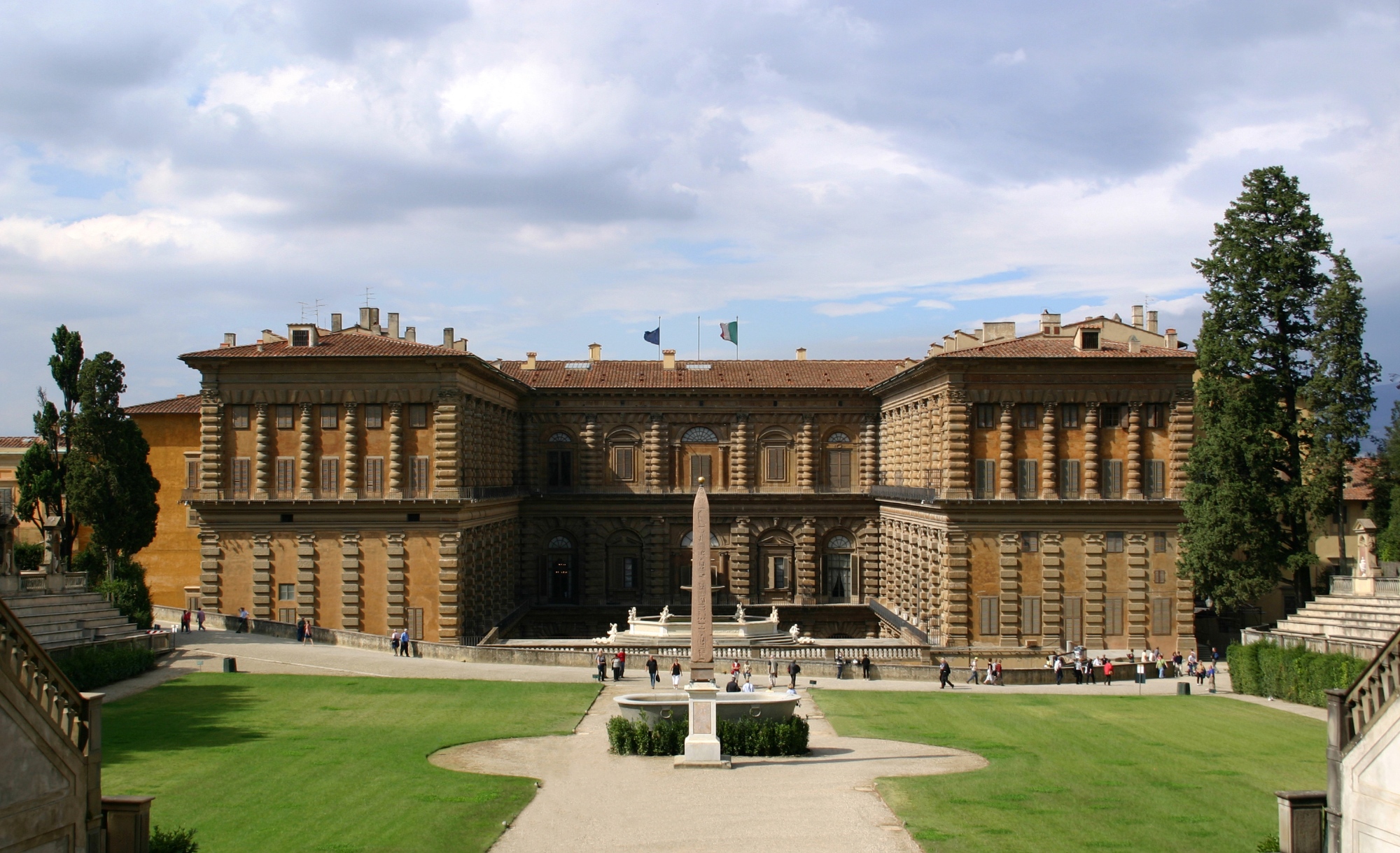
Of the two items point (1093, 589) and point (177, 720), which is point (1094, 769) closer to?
point (1093, 589)

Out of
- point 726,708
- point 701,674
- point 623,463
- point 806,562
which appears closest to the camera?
point 701,674

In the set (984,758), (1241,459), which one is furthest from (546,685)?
(1241,459)

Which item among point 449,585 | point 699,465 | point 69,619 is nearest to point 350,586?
point 449,585

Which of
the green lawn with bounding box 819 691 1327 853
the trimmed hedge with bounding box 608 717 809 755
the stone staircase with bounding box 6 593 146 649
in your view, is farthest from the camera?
the stone staircase with bounding box 6 593 146 649

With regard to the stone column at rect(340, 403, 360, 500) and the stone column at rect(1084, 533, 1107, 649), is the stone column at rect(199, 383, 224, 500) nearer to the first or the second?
the stone column at rect(340, 403, 360, 500)

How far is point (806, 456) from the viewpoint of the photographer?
64.9 meters

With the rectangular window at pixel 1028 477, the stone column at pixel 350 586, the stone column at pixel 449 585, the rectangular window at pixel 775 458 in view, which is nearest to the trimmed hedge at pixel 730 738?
the stone column at pixel 449 585

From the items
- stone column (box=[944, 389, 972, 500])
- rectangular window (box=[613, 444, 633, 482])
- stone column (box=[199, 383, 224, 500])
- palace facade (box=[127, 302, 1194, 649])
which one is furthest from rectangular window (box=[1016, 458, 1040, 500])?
stone column (box=[199, 383, 224, 500])

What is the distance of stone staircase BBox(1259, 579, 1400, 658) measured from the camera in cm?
3628

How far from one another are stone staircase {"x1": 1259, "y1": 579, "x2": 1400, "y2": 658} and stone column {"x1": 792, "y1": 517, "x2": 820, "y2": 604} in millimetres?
26093

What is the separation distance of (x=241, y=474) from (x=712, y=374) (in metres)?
26.9

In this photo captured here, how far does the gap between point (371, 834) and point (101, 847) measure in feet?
18.0

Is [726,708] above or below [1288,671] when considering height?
above

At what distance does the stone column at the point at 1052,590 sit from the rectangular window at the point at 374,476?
1086 inches
